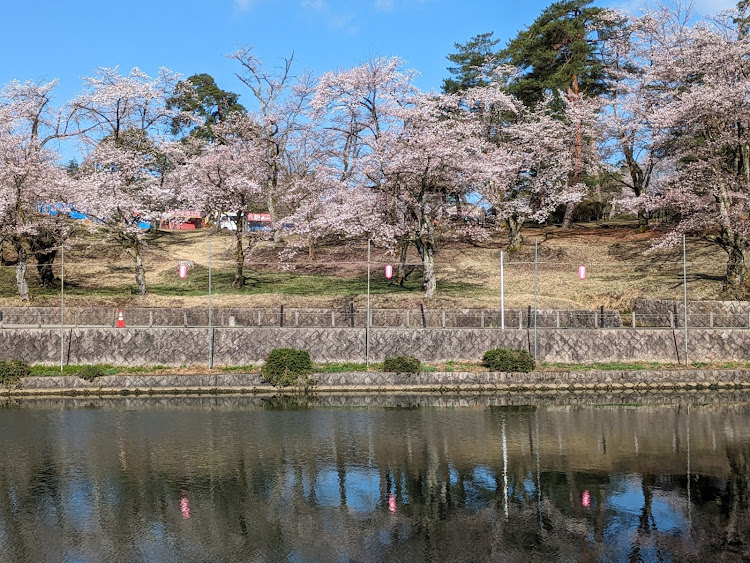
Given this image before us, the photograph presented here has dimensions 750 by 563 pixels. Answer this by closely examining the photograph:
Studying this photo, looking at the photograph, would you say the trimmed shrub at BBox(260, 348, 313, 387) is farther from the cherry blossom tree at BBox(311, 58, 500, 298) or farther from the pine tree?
the pine tree

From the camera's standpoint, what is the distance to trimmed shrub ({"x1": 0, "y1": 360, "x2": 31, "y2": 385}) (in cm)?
3202

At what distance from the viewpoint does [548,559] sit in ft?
45.3

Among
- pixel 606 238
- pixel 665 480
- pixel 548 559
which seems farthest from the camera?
pixel 606 238

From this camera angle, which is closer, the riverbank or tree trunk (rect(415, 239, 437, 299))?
the riverbank

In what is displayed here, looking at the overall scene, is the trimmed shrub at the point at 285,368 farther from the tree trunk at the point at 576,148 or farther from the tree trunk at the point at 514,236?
the tree trunk at the point at 576,148

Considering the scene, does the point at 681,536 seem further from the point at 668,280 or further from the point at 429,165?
the point at 668,280

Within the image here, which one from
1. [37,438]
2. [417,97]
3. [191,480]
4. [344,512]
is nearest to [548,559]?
[344,512]

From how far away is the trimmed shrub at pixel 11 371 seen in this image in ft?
105

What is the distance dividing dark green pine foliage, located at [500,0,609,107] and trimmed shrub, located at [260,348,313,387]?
36.3 meters

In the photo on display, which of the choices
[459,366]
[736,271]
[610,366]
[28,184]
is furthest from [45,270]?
[736,271]

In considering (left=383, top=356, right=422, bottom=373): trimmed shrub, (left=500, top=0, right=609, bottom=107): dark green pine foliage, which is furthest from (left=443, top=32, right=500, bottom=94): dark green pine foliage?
(left=383, top=356, right=422, bottom=373): trimmed shrub

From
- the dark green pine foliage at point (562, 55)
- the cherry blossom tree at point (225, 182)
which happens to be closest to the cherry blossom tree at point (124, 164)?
the cherry blossom tree at point (225, 182)

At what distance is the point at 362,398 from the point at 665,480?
48.5 ft

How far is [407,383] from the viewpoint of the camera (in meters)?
32.5
